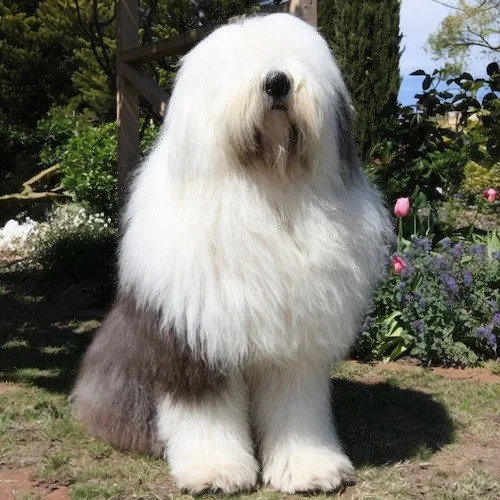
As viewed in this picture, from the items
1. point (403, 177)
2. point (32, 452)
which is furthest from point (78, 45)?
point (32, 452)

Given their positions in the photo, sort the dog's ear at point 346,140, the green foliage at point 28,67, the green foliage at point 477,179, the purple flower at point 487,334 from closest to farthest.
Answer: the dog's ear at point 346,140 → the purple flower at point 487,334 → the green foliage at point 477,179 → the green foliage at point 28,67

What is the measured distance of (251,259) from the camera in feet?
8.36

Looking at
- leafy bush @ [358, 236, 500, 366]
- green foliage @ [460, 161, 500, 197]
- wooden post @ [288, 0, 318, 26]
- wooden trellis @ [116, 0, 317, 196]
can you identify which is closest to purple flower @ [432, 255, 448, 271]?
leafy bush @ [358, 236, 500, 366]

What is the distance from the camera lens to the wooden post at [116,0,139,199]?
522cm

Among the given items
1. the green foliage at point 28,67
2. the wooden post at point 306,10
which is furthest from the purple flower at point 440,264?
the green foliage at point 28,67

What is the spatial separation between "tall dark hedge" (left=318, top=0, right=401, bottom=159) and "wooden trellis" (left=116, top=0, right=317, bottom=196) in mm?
4131

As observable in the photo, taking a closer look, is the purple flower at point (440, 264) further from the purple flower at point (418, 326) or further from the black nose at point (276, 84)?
the black nose at point (276, 84)

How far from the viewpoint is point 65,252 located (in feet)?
22.5

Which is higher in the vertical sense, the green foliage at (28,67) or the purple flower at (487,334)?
the green foliage at (28,67)

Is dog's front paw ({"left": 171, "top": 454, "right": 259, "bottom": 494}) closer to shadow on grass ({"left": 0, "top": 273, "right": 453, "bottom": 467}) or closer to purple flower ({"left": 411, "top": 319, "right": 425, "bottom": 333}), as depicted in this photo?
shadow on grass ({"left": 0, "top": 273, "right": 453, "bottom": 467})

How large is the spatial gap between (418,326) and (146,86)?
2295mm

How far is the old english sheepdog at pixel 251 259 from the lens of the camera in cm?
245

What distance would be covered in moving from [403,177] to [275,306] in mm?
3575

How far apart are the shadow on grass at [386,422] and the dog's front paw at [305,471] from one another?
0.31m
